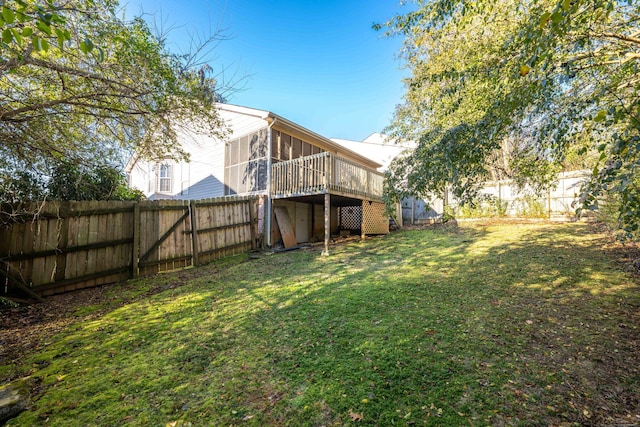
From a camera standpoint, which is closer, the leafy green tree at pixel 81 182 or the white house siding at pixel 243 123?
the leafy green tree at pixel 81 182

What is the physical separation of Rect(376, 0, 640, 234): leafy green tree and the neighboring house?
183 inches

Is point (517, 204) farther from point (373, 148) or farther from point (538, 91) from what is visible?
point (373, 148)

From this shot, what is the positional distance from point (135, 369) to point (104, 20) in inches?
215

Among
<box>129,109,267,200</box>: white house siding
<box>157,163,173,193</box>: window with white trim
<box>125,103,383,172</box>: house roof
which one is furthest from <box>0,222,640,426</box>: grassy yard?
<box>157,163,173,193</box>: window with white trim

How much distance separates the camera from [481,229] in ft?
34.0

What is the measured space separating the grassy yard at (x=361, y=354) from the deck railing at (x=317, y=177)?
13.5ft

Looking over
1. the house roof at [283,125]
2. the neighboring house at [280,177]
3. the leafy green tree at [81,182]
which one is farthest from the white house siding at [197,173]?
the leafy green tree at [81,182]

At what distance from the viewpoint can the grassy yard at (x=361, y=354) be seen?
6.46 feet

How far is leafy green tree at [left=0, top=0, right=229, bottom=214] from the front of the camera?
12.8ft

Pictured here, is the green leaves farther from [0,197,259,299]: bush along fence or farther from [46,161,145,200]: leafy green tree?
[46,161,145,200]: leafy green tree

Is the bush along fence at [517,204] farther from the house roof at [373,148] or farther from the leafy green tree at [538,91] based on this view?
the house roof at [373,148]

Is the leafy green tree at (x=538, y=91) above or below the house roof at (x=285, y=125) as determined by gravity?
below

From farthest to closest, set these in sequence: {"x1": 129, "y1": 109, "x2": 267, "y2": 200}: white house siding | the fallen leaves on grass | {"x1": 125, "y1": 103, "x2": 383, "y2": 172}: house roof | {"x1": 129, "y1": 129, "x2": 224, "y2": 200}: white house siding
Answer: {"x1": 129, "y1": 129, "x2": 224, "y2": 200}: white house siding → {"x1": 129, "y1": 109, "x2": 267, "y2": 200}: white house siding → {"x1": 125, "y1": 103, "x2": 383, "y2": 172}: house roof → the fallen leaves on grass

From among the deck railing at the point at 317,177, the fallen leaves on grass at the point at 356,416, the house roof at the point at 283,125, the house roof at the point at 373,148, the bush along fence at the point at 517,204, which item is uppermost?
the house roof at the point at 373,148
